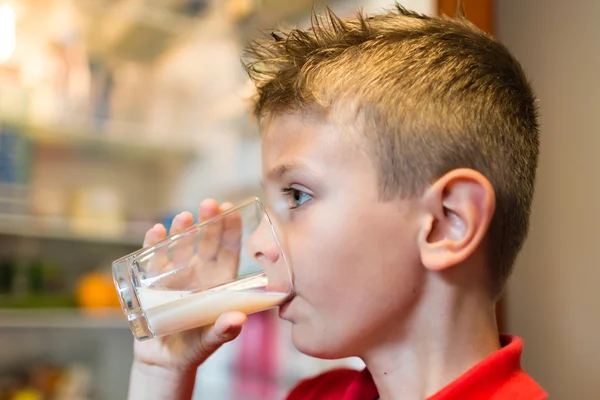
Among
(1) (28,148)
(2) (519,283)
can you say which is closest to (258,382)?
(2) (519,283)

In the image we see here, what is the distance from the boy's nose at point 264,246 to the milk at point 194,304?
34 mm

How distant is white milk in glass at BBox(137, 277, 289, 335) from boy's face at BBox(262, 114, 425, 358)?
1.3 inches

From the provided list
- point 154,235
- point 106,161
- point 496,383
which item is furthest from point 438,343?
point 106,161

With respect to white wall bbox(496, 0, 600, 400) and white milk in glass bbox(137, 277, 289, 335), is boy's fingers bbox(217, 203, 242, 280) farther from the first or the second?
white wall bbox(496, 0, 600, 400)

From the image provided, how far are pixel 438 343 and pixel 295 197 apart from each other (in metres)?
0.22

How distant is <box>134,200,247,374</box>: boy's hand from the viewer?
63cm

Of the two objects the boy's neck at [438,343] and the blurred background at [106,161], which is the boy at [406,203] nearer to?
the boy's neck at [438,343]

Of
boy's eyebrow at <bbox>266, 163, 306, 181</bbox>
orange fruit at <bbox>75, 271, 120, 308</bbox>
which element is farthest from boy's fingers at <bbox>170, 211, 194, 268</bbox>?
orange fruit at <bbox>75, 271, 120, 308</bbox>

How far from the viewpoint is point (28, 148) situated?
64.4 inches

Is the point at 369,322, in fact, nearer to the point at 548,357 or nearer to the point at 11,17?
the point at 548,357

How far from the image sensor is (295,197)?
0.62 meters

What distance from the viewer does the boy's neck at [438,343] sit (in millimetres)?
585

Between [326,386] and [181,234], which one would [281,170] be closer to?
[181,234]

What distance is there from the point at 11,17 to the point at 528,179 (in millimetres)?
1702
